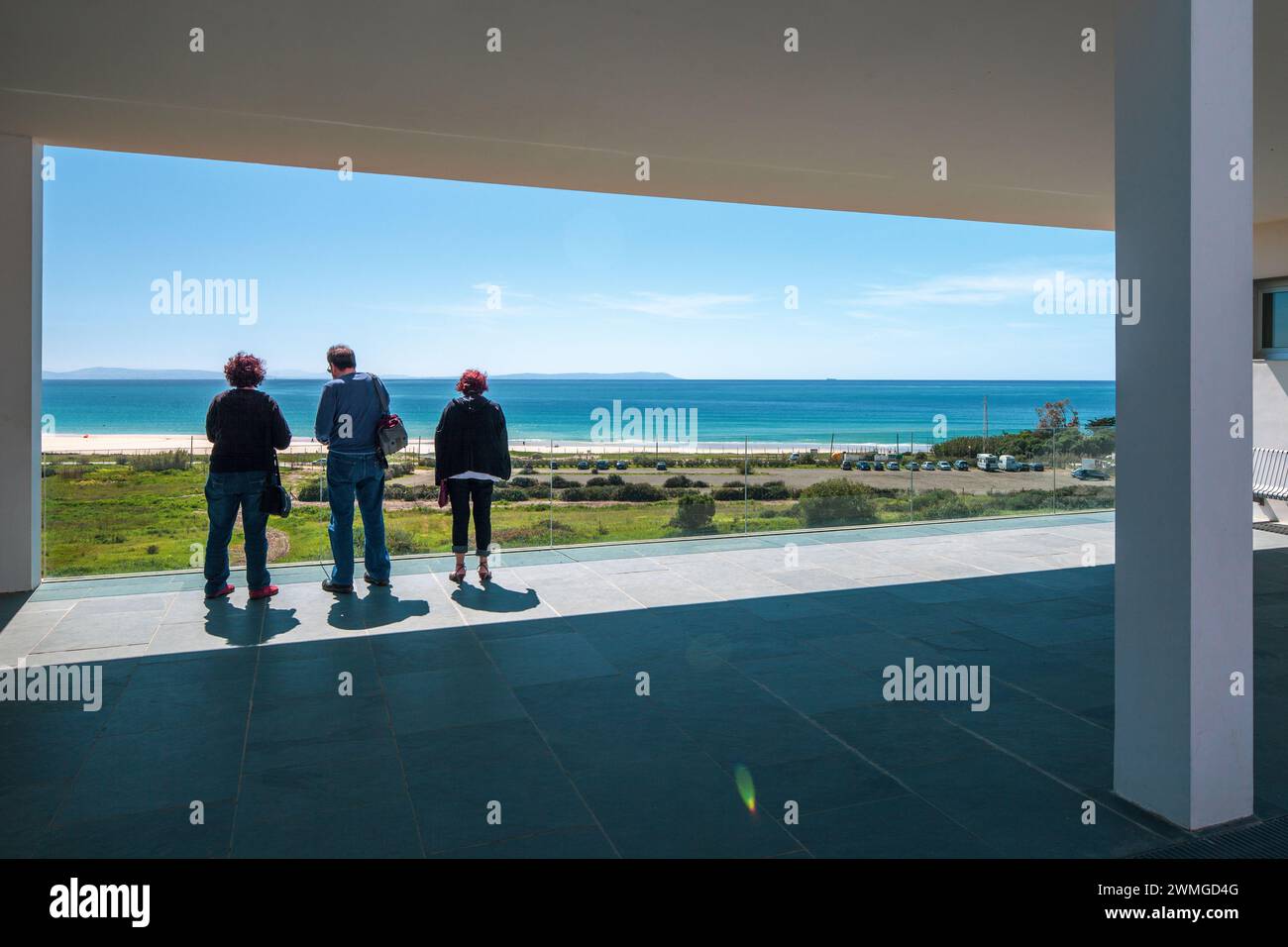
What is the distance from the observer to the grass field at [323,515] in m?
7.71

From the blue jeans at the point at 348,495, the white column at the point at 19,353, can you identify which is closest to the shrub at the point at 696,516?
the blue jeans at the point at 348,495

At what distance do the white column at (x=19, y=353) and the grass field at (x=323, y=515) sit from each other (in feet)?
1.56

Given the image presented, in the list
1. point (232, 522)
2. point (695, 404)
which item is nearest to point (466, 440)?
point (232, 522)

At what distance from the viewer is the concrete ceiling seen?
443 centimetres

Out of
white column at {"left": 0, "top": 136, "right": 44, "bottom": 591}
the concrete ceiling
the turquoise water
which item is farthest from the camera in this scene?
the turquoise water

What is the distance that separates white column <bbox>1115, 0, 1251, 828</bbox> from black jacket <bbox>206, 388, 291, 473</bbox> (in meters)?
5.18

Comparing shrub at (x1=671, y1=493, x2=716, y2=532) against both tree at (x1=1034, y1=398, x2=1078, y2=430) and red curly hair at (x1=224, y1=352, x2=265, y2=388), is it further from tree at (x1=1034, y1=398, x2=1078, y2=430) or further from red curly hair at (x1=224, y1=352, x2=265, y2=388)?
tree at (x1=1034, y1=398, x2=1078, y2=430)

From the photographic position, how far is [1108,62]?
5070 mm

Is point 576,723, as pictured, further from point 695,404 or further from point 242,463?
point 695,404

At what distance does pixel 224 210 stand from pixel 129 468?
165ft

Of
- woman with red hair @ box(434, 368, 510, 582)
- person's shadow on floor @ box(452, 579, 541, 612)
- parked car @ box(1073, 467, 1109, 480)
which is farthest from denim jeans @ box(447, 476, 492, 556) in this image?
parked car @ box(1073, 467, 1109, 480)

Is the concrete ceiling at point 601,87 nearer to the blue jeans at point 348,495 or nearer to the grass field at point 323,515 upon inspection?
the blue jeans at point 348,495

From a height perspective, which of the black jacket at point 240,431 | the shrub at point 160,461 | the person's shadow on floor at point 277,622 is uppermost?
the black jacket at point 240,431
